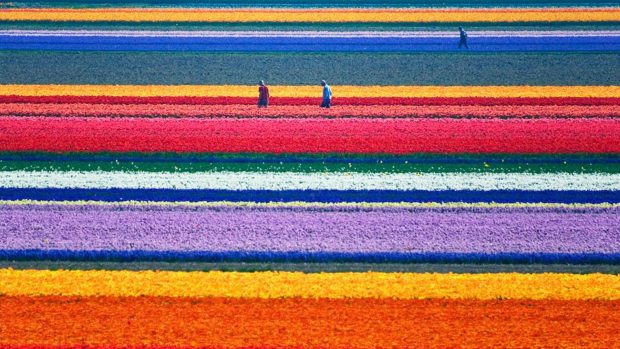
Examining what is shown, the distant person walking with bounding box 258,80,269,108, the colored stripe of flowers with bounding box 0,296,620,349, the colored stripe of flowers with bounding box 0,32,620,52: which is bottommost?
the colored stripe of flowers with bounding box 0,296,620,349

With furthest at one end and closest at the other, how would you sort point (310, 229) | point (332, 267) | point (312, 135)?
point (312, 135)
point (310, 229)
point (332, 267)

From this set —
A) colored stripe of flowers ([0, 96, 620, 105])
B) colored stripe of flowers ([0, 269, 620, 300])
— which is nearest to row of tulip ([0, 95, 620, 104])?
colored stripe of flowers ([0, 96, 620, 105])

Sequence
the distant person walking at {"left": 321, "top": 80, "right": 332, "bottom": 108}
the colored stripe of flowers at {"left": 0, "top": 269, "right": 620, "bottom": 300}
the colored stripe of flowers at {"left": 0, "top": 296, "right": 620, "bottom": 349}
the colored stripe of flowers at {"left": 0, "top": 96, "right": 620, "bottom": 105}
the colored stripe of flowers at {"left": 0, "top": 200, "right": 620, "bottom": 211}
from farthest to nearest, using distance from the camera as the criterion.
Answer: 1. the colored stripe of flowers at {"left": 0, "top": 96, "right": 620, "bottom": 105}
2. the distant person walking at {"left": 321, "top": 80, "right": 332, "bottom": 108}
3. the colored stripe of flowers at {"left": 0, "top": 200, "right": 620, "bottom": 211}
4. the colored stripe of flowers at {"left": 0, "top": 269, "right": 620, "bottom": 300}
5. the colored stripe of flowers at {"left": 0, "top": 296, "right": 620, "bottom": 349}

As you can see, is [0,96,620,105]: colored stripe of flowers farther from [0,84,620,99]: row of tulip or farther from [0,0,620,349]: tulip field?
[0,84,620,99]: row of tulip

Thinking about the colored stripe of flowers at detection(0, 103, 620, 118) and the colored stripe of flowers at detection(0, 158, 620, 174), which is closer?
the colored stripe of flowers at detection(0, 158, 620, 174)

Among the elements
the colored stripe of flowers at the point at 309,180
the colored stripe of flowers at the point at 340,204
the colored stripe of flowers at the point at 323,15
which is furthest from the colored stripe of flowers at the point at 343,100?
the colored stripe of flowers at the point at 323,15

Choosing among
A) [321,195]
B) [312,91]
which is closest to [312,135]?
[321,195]

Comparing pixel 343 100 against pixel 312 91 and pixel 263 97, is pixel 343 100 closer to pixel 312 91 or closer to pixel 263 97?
pixel 312 91
